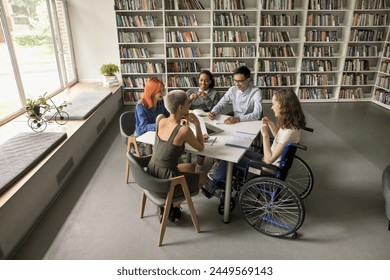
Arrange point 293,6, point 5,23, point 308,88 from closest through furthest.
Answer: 1. point 5,23
2. point 293,6
3. point 308,88

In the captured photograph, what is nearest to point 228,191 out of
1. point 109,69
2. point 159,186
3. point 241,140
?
point 241,140

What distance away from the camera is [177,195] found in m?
2.08

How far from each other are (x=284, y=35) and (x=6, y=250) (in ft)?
18.4

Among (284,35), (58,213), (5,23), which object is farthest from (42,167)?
(284,35)

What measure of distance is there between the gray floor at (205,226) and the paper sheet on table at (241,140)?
2.16 feet

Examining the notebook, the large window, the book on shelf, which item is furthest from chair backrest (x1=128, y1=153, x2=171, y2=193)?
the book on shelf

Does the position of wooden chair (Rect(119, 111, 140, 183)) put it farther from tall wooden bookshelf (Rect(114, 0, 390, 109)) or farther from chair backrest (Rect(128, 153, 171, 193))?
tall wooden bookshelf (Rect(114, 0, 390, 109))

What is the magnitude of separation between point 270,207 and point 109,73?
4360mm

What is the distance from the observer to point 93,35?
5668 millimetres

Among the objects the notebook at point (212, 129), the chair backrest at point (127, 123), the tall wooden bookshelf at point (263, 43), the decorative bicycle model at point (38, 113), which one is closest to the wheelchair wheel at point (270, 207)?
the notebook at point (212, 129)

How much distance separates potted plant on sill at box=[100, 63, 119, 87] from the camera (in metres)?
5.41

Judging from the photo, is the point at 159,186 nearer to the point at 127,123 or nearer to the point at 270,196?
the point at 270,196

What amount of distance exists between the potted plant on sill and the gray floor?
2.44 meters
